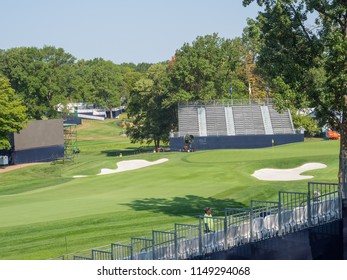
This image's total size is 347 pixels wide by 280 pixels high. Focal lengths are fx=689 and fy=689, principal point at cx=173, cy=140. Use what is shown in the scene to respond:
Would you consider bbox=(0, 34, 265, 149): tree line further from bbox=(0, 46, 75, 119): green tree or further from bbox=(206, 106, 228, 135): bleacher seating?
bbox=(206, 106, 228, 135): bleacher seating

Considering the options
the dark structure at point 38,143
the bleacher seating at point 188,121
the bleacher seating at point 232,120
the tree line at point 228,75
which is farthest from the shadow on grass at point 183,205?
the dark structure at point 38,143

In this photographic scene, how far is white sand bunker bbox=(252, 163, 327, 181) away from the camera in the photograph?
50.4 metres

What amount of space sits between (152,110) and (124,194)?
160 ft

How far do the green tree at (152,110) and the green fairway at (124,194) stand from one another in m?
23.0

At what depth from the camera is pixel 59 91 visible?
12281 cm

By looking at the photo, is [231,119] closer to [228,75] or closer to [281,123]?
[281,123]

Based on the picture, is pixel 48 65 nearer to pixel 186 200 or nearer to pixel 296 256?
pixel 186 200

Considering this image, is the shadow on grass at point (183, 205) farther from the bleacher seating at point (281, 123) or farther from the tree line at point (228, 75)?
the bleacher seating at point (281, 123)

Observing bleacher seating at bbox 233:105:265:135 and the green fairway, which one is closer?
the green fairway

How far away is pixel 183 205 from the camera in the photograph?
136ft

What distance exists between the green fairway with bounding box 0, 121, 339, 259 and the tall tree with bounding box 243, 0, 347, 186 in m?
8.64

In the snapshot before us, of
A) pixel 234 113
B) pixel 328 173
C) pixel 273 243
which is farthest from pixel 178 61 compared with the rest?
pixel 273 243

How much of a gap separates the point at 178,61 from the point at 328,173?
160ft

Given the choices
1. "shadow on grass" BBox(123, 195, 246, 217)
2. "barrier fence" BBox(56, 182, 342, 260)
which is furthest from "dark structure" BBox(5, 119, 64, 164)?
"barrier fence" BBox(56, 182, 342, 260)
